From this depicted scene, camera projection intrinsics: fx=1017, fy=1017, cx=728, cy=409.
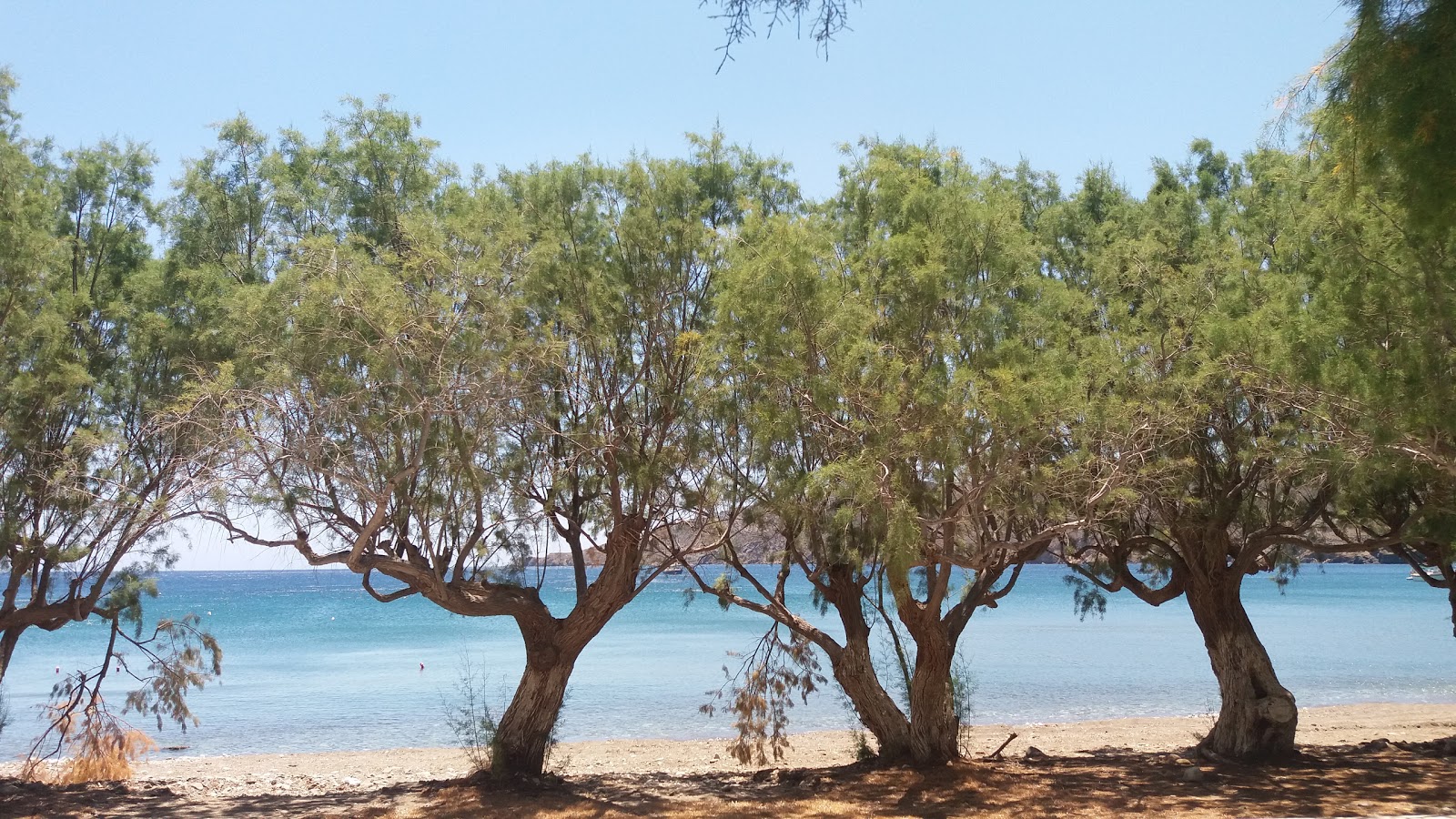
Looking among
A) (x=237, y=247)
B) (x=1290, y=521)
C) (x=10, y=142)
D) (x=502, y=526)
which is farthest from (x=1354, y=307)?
(x=10, y=142)

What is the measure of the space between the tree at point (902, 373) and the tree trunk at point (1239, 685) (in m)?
3.48

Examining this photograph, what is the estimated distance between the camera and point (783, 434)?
29.8 ft

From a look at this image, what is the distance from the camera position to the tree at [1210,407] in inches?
382

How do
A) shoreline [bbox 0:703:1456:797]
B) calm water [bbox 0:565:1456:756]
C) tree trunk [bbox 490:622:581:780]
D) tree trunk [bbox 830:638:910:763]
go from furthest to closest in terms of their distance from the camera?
calm water [bbox 0:565:1456:756] → shoreline [bbox 0:703:1456:797] → tree trunk [bbox 830:638:910:763] → tree trunk [bbox 490:622:581:780]

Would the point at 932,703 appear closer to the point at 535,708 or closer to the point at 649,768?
the point at 535,708

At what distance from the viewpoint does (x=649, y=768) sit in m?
15.7

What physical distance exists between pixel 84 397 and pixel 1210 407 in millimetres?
12133

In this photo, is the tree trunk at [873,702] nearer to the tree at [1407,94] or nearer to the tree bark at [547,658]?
the tree bark at [547,658]

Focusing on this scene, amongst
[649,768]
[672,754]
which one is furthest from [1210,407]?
[672,754]

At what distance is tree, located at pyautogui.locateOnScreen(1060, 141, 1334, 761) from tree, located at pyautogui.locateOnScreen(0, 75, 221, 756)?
932 centimetres

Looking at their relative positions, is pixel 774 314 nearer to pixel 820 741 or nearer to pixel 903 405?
pixel 903 405

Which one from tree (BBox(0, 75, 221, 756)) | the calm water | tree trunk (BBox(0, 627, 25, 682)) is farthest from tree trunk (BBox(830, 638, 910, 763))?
tree trunk (BBox(0, 627, 25, 682))

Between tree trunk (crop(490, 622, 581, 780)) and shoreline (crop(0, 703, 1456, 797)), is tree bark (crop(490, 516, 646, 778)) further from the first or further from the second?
shoreline (crop(0, 703, 1456, 797))

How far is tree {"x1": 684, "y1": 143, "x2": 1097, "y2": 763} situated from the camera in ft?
28.6
